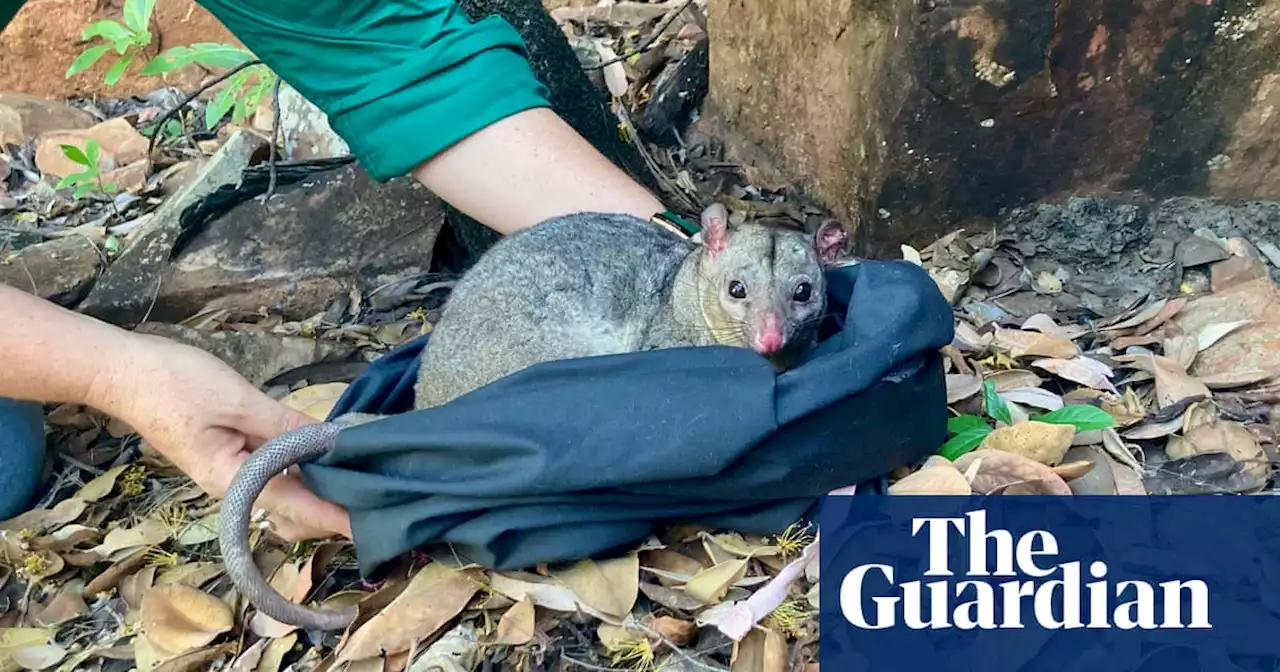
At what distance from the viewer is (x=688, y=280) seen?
114 inches

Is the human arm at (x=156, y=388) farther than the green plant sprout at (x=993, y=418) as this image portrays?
No

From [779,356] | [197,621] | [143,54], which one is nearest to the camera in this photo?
[197,621]

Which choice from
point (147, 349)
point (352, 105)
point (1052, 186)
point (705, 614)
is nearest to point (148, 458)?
point (147, 349)

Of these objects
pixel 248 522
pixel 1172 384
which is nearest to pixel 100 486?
pixel 248 522

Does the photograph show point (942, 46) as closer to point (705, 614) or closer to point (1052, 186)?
point (1052, 186)

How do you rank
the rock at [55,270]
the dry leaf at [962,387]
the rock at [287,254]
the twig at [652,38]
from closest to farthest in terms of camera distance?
the dry leaf at [962,387] < the rock at [287,254] < the rock at [55,270] < the twig at [652,38]

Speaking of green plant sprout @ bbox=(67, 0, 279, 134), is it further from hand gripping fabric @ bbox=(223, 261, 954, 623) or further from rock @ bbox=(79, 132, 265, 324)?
hand gripping fabric @ bbox=(223, 261, 954, 623)

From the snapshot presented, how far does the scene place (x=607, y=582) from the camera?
88.8 inches

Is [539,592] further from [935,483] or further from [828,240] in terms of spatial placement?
[828,240]

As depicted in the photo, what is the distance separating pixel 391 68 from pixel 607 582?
1.45 metres

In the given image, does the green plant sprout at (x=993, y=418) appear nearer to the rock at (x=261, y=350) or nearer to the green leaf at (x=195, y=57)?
the rock at (x=261, y=350)

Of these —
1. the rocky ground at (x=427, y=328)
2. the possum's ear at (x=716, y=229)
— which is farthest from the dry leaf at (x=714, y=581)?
the possum's ear at (x=716, y=229)

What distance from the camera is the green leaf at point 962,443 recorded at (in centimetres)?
250

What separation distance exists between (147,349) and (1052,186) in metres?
2.52
